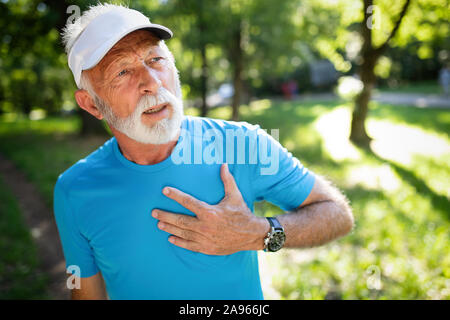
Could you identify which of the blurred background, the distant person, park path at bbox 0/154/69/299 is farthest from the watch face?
the distant person

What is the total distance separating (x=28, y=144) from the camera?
11.6 m

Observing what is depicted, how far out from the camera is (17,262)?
453 centimetres

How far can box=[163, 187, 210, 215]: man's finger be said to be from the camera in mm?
1530

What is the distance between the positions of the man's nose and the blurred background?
57 cm

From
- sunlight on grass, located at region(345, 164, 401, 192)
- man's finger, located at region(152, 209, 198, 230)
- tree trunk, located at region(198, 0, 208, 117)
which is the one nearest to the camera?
man's finger, located at region(152, 209, 198, 230)

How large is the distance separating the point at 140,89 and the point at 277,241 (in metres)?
0.96

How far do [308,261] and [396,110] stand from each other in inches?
531

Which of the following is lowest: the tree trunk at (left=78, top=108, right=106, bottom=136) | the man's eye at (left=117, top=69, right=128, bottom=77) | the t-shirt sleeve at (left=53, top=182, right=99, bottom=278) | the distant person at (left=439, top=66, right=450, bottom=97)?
the tree trunk at (left=78, top=108, right=106, bottom=136)

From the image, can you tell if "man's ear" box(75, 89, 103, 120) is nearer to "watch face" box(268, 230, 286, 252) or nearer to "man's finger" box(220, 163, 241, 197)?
"man's finger" box(220, 163, 241, 197)

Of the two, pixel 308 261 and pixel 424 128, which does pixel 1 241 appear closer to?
pixel 308 261

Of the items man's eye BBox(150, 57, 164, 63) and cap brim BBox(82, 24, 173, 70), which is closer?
cap brim BBox(82, 24, 173, 70)

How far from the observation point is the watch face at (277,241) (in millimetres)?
1612

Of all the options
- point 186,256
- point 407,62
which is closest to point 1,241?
point 186,256

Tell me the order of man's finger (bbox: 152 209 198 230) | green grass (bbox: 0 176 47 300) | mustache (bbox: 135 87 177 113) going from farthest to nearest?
green grass (bbox: 0 176 47 300) → mustache (bbox: 135 87 177 113) → man's finger (bbox: 152 209 198 230)
